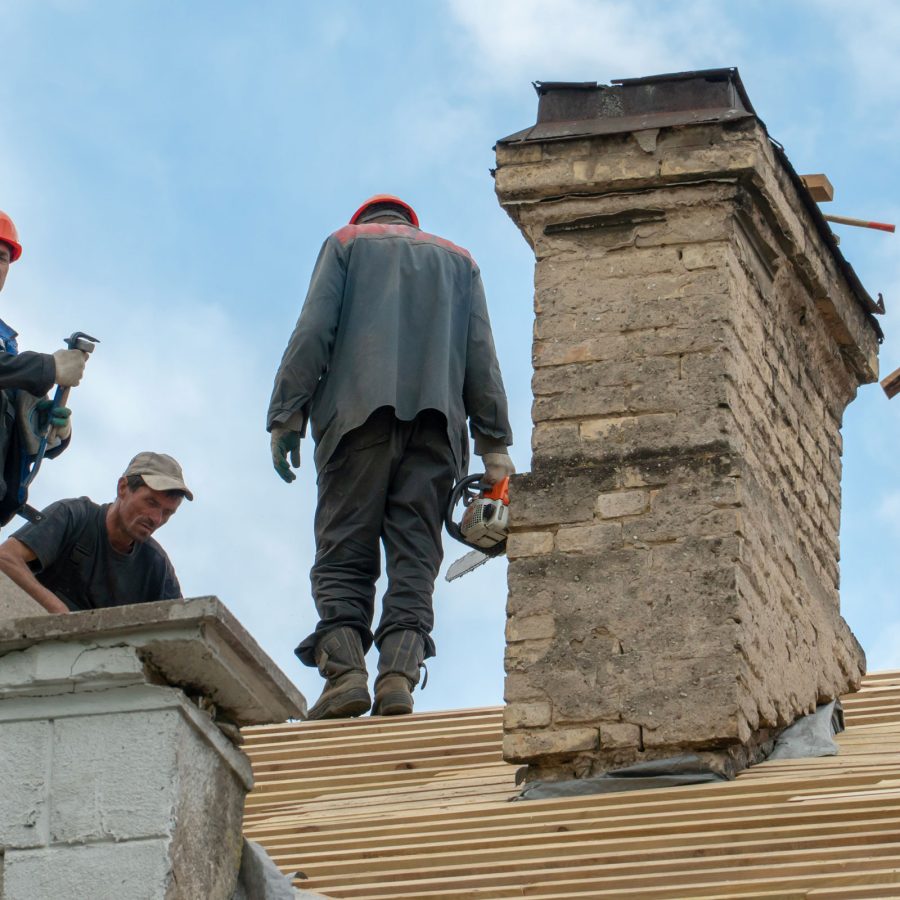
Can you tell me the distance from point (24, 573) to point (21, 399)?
1.77ft

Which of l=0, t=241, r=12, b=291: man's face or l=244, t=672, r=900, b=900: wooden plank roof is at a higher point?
l=0, t=241, r=12, b=291: man's face

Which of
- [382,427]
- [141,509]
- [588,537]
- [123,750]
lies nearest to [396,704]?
[382,427]

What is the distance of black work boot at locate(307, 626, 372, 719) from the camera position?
329 inches

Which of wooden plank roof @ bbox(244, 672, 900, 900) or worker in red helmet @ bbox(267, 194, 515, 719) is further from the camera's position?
worker in red helmet @ bbox(267, 194, 515, 719)

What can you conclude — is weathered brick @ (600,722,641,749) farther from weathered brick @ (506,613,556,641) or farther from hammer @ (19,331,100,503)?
hammer @ (19,331,100,503)

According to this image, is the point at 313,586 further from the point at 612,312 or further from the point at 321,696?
the point at 612,312

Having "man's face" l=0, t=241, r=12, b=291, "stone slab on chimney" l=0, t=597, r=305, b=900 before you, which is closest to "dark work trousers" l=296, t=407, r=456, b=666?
"man's face" l=0, t=241, r=12, b=291

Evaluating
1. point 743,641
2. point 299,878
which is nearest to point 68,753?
point 299,878

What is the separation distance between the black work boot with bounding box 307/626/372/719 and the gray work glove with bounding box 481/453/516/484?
31.3 inches

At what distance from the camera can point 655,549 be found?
23.6 feet

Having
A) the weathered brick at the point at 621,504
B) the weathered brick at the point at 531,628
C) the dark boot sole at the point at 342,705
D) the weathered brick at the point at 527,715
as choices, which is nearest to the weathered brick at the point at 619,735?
the weathered brick at the point at 527,715

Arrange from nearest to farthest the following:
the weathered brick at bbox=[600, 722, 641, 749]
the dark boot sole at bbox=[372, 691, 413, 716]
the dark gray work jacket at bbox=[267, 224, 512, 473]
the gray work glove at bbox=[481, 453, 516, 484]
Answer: the weathered brick at bbox=[600, 722, 641, 749] → the dark boot sole at bbox=[372, 691, 413, 716] → the dark gray work jacket at bbox=[267, 224, 512, 473] → the gray work glove at bbox=[481, 453, 516, 484]

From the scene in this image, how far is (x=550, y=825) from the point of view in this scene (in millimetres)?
6484

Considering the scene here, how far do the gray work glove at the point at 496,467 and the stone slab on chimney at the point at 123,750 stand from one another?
3.62 metres
